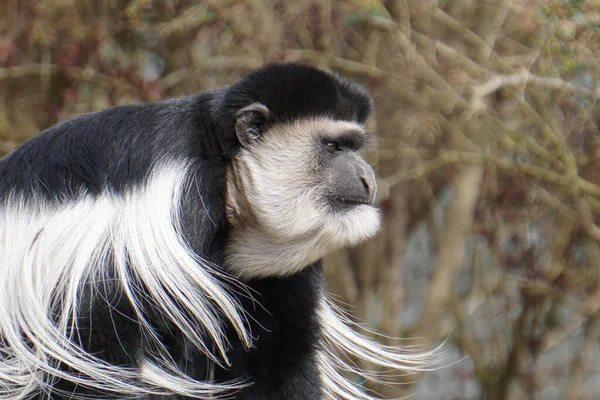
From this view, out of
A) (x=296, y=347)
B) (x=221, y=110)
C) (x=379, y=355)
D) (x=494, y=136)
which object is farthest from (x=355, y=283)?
(x=221, y=110)

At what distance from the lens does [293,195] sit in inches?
92.7

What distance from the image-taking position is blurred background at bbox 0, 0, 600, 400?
355 centimetres

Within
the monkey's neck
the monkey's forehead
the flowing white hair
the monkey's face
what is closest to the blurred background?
the monkey's forehead

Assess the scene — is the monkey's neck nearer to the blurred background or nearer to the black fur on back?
the black fur on back

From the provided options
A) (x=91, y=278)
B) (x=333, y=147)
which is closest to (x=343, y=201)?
(x=333, y=147)

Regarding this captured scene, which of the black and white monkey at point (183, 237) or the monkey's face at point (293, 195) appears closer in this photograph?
the black and white monkey at point (183, 237)

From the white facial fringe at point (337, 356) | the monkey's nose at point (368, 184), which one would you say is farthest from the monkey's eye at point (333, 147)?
the white facial fringe at point (337, 356)

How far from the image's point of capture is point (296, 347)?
2512 mm

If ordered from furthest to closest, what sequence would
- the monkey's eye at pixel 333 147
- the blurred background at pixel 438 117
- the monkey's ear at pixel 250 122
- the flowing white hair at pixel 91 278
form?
1. the blurred background at pixel 438 117
2. the monkey's eye at pixel 333 147
3. the monkey's ear at pixel 250 122
4. the flowing white hair at pixel 91 278

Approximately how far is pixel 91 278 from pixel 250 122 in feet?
1.94

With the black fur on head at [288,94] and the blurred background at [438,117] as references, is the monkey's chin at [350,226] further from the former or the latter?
the blurred background at [438,117]

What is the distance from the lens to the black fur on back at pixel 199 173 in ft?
7.06

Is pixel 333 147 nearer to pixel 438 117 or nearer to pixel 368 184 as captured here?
pixel 368 184

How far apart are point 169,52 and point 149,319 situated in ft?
7.90
